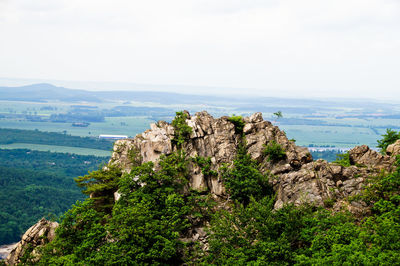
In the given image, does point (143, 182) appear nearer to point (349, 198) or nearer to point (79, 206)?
point (79, 206)

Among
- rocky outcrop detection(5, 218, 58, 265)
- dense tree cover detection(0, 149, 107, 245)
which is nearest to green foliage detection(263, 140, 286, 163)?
rocky outcrop detection(5, 218, 58, 265)

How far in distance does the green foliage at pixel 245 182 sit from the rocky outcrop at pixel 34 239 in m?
15.1

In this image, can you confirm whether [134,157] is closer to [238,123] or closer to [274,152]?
[238,123]

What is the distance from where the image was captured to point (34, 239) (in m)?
33.1

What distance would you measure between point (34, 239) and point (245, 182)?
725 inches

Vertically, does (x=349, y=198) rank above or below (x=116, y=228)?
above

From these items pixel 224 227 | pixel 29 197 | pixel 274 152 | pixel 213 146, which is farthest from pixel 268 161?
pixel 29 197

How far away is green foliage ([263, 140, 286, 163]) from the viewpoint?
1243 inches

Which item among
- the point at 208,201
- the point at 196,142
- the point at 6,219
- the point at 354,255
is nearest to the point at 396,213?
the point at 354,255

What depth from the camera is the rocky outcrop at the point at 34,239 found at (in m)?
32.6

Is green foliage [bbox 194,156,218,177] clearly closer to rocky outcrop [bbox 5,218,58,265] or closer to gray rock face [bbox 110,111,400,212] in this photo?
gray rock face [bbox 110,111,400,212]

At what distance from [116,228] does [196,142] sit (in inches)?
426

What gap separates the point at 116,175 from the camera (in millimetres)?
33500

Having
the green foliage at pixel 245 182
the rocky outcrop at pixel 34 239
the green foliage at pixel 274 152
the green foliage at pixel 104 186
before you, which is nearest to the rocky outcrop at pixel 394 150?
the green foliage at pixel 274 152
